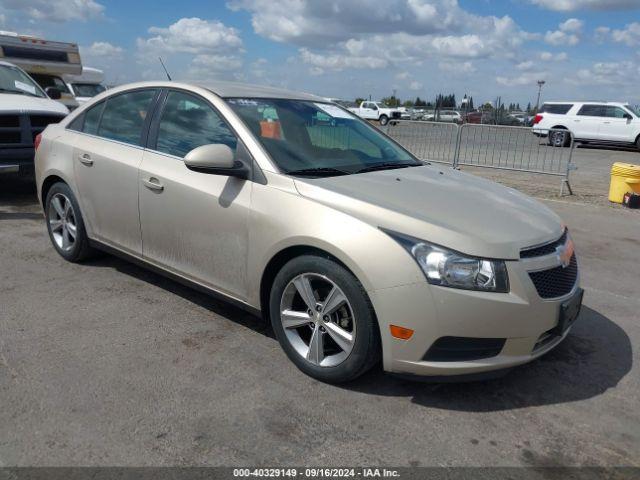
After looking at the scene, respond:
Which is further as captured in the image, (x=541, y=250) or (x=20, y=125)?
(x=20, y=125)

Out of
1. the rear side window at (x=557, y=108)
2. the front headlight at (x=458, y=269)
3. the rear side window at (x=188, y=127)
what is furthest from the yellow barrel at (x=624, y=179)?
the rear side window at (x=557, y=108)

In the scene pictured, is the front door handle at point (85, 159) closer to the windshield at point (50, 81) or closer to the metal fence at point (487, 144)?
the metal fence at point (487, 144)

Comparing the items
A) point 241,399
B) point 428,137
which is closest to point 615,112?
point 428,137

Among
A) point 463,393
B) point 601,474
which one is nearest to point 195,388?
point 463,393

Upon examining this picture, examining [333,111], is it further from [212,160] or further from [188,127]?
[212,160]

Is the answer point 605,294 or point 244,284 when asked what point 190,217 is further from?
point 605,294

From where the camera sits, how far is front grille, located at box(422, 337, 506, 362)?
279 cm

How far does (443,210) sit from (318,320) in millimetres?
935

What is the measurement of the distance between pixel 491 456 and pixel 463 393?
559mm

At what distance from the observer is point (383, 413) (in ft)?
9.55

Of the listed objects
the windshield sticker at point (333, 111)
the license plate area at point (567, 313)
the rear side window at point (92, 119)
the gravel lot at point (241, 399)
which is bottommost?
the gravel lot at point (241, 399)

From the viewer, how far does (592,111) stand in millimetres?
21516

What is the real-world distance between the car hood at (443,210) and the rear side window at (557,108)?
68.8 feet

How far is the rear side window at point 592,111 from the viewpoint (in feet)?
69.8
